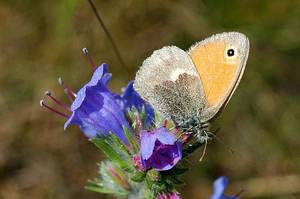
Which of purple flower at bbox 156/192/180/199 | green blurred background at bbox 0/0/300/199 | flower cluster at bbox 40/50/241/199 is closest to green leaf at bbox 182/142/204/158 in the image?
flower cluster at bbox 40/50/241/199

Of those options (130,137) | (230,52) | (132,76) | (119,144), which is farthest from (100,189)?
(132,76)

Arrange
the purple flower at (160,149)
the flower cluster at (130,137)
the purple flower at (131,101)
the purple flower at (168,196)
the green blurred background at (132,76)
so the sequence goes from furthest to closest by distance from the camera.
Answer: the green blurred background at (132,76)
the purple flower at (131,101)
the purple flower at (168,196)
the flower cluster at (130,137)
the purple flower at (160,149)

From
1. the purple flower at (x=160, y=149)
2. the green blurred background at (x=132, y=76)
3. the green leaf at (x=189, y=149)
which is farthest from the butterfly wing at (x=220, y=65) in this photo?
the green blurred background at (x=132, y=76)

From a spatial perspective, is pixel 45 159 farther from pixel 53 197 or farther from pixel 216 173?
pixel 216 173

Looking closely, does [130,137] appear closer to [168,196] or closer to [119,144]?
[119,144]

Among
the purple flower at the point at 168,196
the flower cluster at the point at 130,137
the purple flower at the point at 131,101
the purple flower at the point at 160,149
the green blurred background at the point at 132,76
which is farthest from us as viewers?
the green blurred background at the point at 132,76

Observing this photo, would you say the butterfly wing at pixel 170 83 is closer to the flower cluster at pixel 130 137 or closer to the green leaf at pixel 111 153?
the flower cluster at pixel 130 137

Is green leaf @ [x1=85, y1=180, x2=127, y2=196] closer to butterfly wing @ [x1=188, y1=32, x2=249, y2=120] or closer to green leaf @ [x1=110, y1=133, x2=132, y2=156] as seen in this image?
green leaf @ [x1=110, y1=133, x2=132, y2=156]
